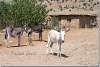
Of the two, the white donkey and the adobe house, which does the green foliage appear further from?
the white donkey

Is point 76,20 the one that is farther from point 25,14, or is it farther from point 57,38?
point 57,38

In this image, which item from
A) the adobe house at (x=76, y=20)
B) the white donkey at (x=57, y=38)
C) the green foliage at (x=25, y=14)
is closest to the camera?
the white donkey at (x=57, y=38)

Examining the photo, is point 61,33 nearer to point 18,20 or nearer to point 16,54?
point 16,54

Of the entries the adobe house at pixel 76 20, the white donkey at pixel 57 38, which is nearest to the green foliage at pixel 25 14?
the adobe house at pixel 76 20

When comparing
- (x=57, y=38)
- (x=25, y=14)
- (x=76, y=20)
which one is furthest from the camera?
(x=76, y=20)

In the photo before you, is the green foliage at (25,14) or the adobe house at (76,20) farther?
the adobe house at (76,20)

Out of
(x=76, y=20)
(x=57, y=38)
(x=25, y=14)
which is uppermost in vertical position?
(x=25, y=14)

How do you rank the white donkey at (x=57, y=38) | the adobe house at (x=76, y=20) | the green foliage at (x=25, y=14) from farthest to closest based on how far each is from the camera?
the adobe house at (x=76, y=20), the green foliage at (x=25, y=14), the white donkey at (x=57, y=38)

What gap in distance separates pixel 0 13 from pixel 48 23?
5871 millimetres

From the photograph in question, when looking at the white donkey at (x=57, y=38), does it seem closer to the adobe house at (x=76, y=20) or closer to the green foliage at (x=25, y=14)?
the green foliage at (x=25, y=14)

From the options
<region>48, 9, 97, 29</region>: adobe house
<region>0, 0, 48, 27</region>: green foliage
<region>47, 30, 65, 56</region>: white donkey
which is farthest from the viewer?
Answer: <region>48, 9, 97, 29</region>: adobe house

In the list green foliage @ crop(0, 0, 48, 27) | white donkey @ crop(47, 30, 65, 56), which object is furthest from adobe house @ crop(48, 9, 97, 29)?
white donkey @ crop(47, 30, 65, 56)

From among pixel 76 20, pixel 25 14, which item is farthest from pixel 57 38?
pixel 76 20

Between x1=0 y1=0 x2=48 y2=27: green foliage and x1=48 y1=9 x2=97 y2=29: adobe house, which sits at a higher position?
x1=0 y1=0 x2=48 y2=27: green foliage
